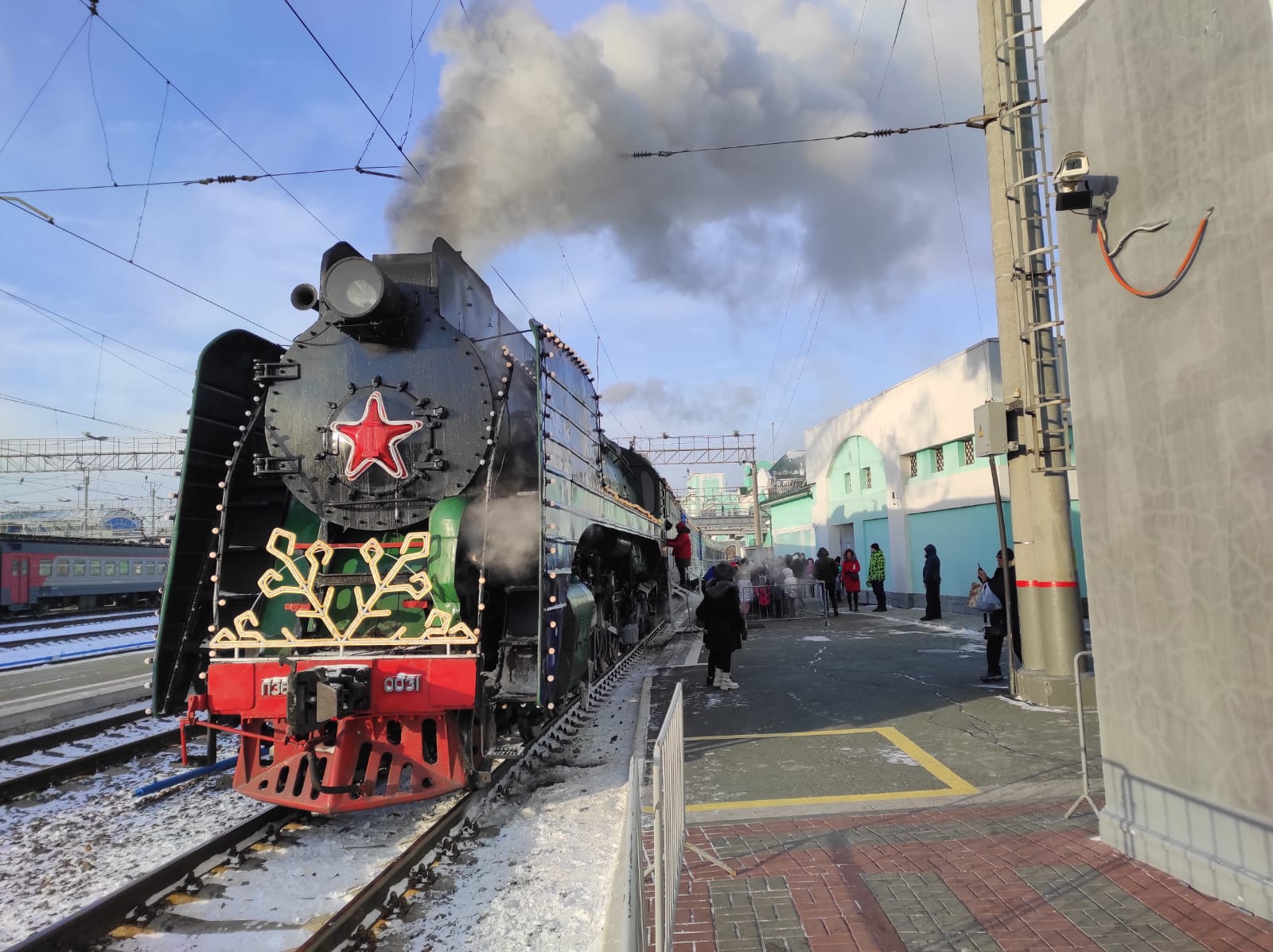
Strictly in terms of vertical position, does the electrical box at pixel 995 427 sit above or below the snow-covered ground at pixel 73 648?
above

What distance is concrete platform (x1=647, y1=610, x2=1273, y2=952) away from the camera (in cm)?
304

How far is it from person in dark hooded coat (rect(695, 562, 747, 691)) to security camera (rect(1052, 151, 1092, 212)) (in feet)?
17.2

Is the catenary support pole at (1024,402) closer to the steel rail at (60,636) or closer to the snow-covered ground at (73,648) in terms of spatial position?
the snow-covered ground at (73,648)

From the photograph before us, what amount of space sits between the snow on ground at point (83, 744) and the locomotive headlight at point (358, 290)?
437cm

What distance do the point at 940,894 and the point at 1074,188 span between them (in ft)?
10.4

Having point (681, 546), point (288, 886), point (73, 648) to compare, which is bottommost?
point (288, 886)

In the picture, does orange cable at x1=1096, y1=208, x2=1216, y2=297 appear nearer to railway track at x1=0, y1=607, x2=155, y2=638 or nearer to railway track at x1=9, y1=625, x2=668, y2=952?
railway track at x1=9, y1=625, x2=668, y2=952

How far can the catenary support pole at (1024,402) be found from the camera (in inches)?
281

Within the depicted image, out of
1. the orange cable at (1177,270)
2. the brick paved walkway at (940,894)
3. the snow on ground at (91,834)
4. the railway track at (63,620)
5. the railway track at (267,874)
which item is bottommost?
the snow on ground at (91,834)

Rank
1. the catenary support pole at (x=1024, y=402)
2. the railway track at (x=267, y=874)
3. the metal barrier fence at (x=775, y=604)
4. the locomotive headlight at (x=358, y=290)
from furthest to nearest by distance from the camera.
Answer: the metal barrier fence at (x=775, y=604)
the catenary support pole at (x=1024, y=402)
the locomotive headlight at (x=358, y=290)
the railway track at (x=267, y=874)

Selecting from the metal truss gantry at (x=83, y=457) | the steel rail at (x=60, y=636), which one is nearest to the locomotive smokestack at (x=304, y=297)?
the steel rail at (x=60, y=636)

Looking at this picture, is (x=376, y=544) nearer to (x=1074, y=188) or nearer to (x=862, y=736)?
(x=862, y=736)

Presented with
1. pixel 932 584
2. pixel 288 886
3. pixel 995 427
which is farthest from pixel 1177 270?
pixel 932 584

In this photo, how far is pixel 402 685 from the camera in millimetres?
4637
